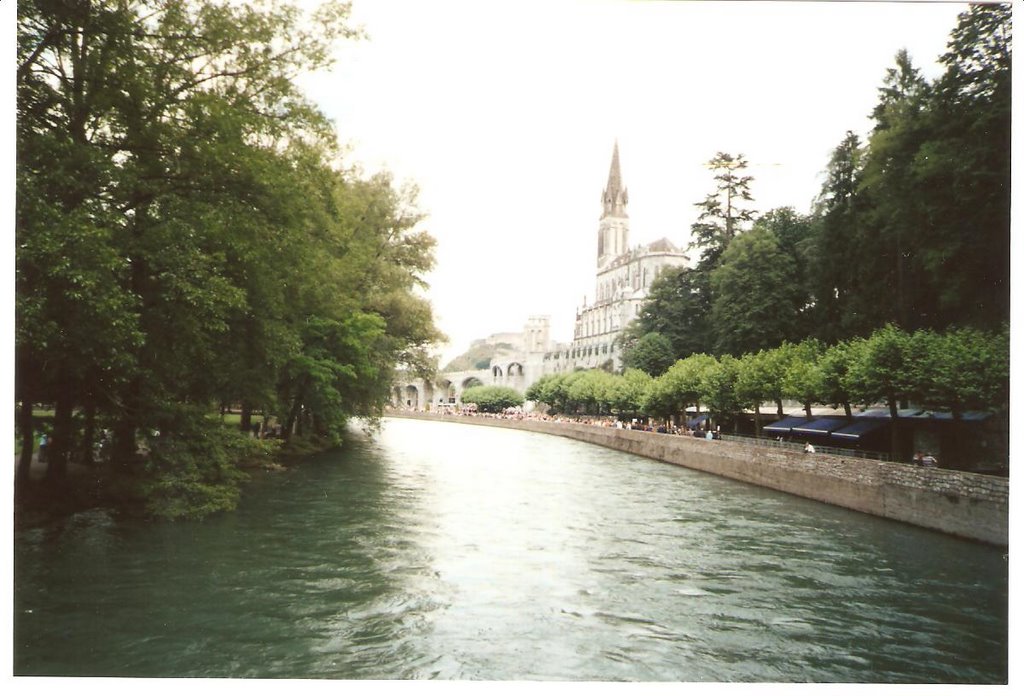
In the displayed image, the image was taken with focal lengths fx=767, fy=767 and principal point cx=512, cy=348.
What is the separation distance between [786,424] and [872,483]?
830 centimetres

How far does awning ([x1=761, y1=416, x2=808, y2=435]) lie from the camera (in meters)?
20.8

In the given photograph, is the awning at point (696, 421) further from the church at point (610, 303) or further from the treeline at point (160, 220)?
the church at point (610, 303)

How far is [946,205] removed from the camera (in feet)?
38.1

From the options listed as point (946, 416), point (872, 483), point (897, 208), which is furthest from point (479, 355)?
point (872, 483)

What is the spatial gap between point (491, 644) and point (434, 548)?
3236mm

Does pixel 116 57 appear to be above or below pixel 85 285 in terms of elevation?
above

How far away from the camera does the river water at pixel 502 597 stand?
6086 millimetres

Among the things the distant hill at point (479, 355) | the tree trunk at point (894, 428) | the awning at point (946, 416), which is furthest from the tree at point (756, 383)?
the distant hill at point (479, 355)

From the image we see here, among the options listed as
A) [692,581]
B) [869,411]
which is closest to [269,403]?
[692,581]

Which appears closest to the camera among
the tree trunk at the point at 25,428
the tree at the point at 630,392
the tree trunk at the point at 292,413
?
the tree trunk at the point at 25,428

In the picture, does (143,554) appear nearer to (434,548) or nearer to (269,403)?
(434,548)

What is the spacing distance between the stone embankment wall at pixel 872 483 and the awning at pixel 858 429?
6.33 ft

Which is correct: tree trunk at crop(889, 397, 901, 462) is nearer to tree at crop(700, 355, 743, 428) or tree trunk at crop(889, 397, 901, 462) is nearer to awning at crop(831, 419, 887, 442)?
awning at crop(831, 419, 887, 442)

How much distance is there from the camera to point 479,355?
61625mm
